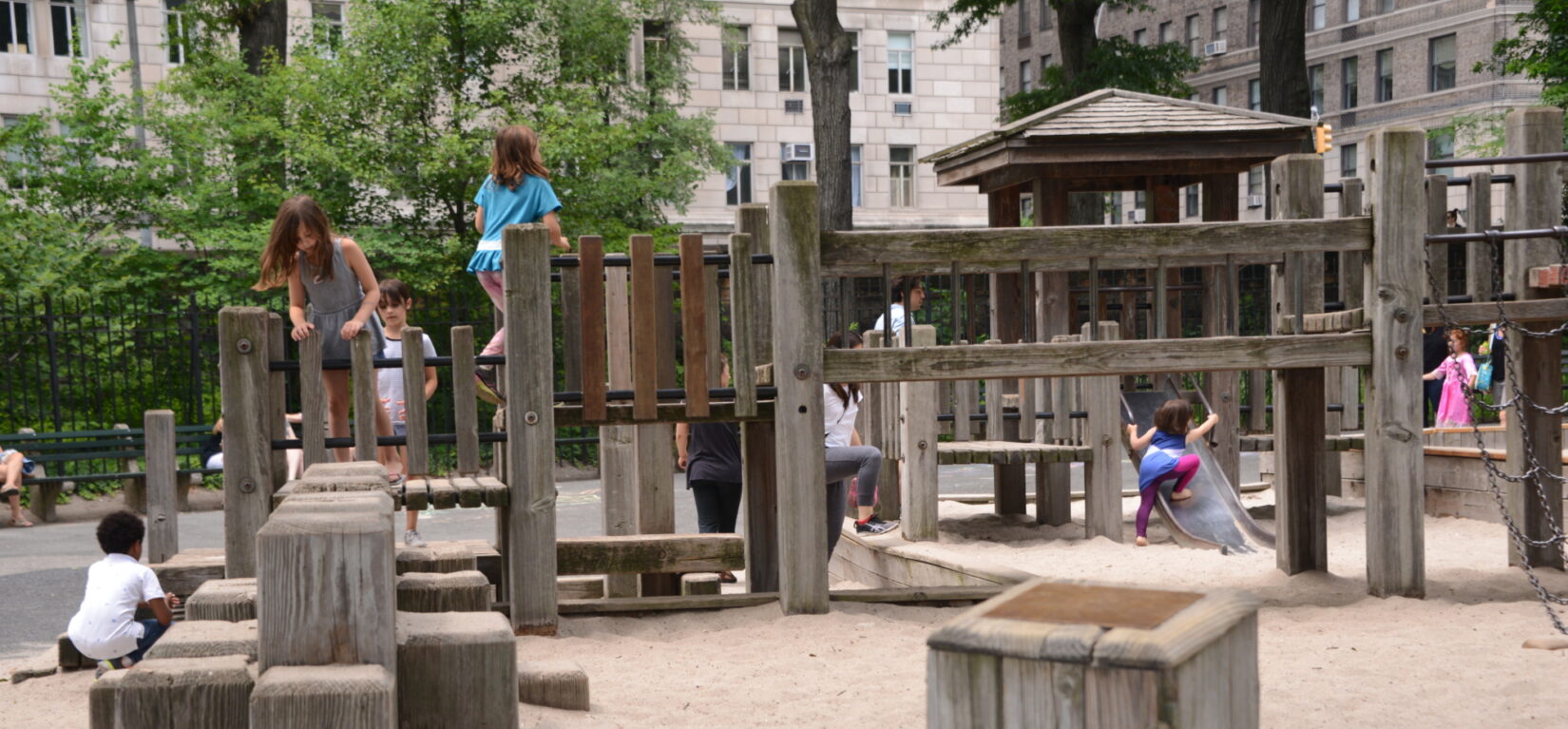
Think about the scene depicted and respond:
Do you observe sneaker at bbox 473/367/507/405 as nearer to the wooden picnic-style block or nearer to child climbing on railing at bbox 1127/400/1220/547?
child climbing on railing at bbox 1127/400/1220/547

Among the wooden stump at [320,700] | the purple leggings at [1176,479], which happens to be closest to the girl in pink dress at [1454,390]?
the purple leggings at [1176,479]

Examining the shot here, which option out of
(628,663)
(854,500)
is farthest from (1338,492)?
(628,663)

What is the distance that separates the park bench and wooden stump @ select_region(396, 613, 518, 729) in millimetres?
12976

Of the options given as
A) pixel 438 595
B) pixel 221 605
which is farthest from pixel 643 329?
pixel 221 605

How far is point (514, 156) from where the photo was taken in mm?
7863

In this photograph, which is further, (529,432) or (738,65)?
(738,65)

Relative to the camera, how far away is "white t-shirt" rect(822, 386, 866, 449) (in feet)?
31.2

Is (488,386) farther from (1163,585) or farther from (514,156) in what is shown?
(1163,585)

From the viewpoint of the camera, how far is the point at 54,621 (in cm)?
941

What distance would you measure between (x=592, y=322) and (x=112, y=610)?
2.48 metres

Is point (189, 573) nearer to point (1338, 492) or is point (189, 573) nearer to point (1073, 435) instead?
point (1073, 435)

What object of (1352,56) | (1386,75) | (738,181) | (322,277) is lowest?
(322,277)

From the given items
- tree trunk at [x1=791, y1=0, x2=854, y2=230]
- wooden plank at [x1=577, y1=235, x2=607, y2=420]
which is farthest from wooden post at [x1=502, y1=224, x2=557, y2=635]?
tree trunk at [x1=791, y1=0, x2=854, y2=230]

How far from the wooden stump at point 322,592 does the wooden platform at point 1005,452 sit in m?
6.93
